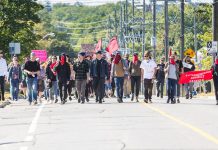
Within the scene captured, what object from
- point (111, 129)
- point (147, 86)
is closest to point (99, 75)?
point (147, 86)

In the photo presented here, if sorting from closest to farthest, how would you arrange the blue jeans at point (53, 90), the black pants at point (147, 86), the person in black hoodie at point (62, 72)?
the black pants at point (147, 86), the person in black hoodie at point (62, 72), the blue jeans at point (53, 90)

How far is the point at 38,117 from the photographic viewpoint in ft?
73.0

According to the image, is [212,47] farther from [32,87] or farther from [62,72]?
[32,87]

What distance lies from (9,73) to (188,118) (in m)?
17.3

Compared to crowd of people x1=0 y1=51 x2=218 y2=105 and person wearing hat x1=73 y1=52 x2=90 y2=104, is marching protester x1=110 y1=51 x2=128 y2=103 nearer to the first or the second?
crowd of people x1=0 y1=51 x2=218 y2=105

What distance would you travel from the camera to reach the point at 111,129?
17406 millimetres

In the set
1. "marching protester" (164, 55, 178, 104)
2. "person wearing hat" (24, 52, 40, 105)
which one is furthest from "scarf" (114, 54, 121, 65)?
"person wearing hat" (24, 52, 40, 105)

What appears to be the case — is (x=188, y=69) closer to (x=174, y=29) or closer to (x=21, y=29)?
(x=21, y=29)

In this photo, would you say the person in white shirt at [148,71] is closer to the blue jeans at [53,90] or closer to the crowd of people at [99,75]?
the crowd of people at [99,75]

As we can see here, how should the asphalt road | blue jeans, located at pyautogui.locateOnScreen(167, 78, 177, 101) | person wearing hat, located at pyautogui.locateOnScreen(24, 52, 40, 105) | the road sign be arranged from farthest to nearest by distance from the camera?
the road sign
person wearing hat, located at pyautogui.locateOnScreen(24, 52, 40, 105)
blue jeans, located at pyautogui.locateOnScreen(167, 78, 177, 101)
the asphalt road

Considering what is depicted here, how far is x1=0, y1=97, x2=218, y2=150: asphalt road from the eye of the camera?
1421 cm

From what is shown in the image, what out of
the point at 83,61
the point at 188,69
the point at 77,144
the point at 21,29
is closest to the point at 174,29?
the point at 21,29

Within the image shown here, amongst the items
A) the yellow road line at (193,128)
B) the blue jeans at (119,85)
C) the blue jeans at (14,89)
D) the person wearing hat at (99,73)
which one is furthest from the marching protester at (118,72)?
the blue jeans at (14,89)

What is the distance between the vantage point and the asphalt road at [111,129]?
14.2m
